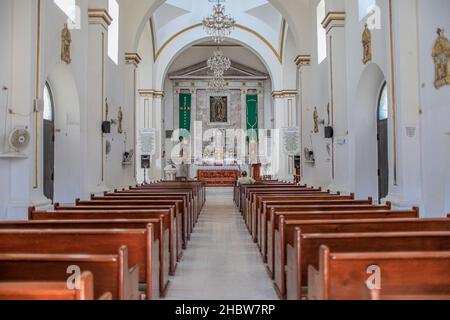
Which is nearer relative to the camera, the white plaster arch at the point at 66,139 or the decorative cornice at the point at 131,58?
the white plaster arch at the point at 66,139

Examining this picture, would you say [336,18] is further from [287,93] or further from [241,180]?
[287,93]

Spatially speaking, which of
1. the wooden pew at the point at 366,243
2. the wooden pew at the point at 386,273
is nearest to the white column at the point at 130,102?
the wooden pew at the point at 366,243

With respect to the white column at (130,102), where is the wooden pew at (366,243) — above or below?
below

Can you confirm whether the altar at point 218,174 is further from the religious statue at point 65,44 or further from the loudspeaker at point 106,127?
the religious statue at point 65,44

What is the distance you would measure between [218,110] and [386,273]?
906 inches

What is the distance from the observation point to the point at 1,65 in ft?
20.0

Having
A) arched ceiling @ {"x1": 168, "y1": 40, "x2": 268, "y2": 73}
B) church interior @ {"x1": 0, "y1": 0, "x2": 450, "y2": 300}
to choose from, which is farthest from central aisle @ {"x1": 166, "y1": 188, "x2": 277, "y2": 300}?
arched ceiling @ {"x1": 168, "y1": 40, "x2": 268, "y2": 73}

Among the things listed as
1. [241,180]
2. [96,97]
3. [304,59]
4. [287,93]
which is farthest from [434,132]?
[287,93]

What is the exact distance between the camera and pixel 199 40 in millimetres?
19984

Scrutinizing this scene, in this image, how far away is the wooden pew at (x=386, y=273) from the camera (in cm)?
239

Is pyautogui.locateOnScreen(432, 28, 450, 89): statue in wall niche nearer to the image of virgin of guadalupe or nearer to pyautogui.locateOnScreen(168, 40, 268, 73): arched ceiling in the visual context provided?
pyautogui.locateOnScreen(168, 40, 268, 73): arched ceiling

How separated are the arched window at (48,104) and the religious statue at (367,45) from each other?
6203mm

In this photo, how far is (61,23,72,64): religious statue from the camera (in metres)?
7.89
